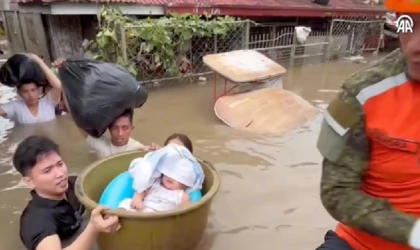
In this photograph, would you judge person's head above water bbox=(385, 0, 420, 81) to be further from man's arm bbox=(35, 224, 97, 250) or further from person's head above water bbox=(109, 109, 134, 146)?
person's head above water bbox=(109, 109, 134, 146)

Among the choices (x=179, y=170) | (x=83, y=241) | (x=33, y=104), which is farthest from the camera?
(x=33, y=104)

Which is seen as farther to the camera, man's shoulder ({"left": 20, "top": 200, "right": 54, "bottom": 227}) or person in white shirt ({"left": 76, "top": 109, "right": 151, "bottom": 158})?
person in white shirt ({"left": 76, "top": 109, "right": 151, "bottom": 158})

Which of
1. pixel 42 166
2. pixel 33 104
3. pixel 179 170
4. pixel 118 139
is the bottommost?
pixel 33 104

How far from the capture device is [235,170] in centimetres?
385

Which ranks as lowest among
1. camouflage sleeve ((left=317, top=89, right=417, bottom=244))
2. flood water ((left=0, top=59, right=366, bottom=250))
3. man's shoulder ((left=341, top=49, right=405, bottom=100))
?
flood water ((left=0, top=59, right=366, bottom=250))

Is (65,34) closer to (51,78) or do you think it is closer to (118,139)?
(51,78)

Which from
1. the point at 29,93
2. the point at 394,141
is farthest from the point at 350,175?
the point at 29,93

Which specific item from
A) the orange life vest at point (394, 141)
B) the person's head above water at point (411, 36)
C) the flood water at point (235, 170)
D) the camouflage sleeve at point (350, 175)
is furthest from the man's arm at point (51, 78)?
the person's head above water at point (411, 36)

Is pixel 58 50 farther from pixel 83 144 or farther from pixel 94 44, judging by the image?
pixel 83 144

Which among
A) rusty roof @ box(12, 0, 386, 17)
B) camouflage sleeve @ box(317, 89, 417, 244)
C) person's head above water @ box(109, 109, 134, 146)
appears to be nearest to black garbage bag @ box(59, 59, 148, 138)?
person's head above water @ box(109, 109, 134, 146)

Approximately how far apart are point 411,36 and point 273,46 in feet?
26.6

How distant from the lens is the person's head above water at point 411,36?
1.02m

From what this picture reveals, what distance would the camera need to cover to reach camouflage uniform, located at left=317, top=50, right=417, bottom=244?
124 cm

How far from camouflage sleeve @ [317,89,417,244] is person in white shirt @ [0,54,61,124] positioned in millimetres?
3398
